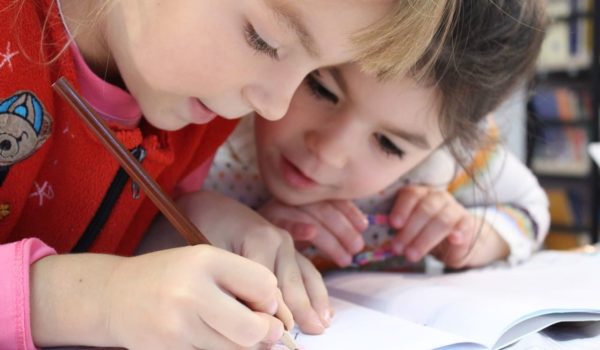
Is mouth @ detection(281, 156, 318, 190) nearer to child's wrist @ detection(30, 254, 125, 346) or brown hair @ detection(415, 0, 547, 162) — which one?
brown hair @ detection(415, 0, 547, 162)

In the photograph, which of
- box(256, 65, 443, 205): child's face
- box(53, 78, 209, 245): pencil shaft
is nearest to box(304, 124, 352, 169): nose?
box(256, 65, 443, 205): child's face

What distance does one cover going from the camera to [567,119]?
7.16 ft

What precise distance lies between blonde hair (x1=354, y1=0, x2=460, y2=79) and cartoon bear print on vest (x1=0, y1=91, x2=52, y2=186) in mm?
243

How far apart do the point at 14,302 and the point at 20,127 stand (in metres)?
0.16

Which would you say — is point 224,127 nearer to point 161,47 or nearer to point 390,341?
point 161,47

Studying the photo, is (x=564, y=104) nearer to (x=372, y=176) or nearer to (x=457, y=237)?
(x=457, y=237)

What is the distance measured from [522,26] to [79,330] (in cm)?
46

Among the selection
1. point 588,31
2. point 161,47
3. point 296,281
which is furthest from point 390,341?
point 588,31

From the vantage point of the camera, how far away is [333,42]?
452 millimetres

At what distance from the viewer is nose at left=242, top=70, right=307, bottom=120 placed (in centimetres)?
48

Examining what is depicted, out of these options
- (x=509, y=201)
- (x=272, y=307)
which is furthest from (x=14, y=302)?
(x=509, y=201)

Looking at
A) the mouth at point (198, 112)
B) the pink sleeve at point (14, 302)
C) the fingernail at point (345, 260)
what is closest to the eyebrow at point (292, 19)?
the mouth at point (198, 112)

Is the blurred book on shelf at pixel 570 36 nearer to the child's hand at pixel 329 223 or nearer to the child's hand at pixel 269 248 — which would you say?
the child's hand at pixel 329 223

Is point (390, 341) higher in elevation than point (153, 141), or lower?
lower
